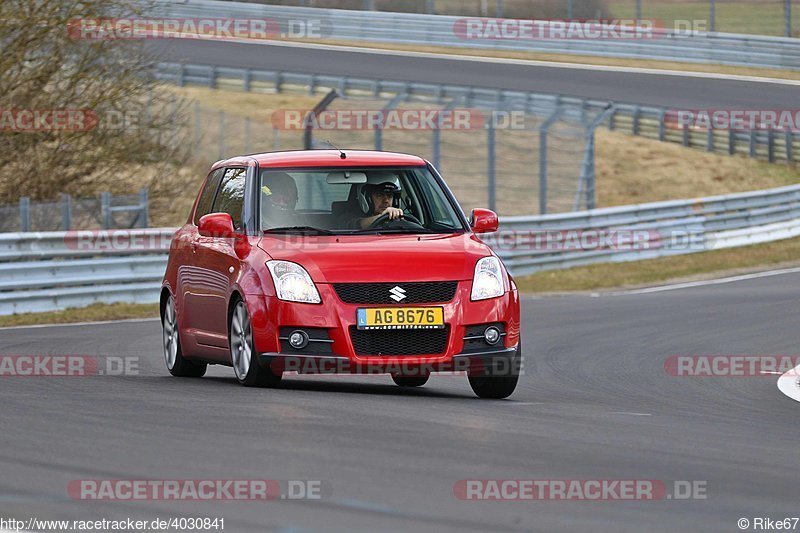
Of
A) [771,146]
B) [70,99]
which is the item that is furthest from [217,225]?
[771,146]

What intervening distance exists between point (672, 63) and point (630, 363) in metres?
33.3

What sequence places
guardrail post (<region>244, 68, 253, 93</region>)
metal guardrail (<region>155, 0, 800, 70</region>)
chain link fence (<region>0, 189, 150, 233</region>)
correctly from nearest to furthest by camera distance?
chain link fence (<region>0, 189, 150, 233</region>) < guardrail post (<region>244, 68, 253, 93</region>) < metal guardrail (<region>155, 0, 800, 70</region>)

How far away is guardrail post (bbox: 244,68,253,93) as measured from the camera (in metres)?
41.7

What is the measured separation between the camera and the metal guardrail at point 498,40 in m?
44.1

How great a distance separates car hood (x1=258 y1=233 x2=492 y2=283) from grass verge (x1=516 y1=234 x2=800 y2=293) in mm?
13163

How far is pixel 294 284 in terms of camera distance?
962 cm

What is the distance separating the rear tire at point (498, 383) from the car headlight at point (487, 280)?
0.42 metres

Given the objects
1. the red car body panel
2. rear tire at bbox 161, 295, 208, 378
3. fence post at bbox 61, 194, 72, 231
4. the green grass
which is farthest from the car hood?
the green grass

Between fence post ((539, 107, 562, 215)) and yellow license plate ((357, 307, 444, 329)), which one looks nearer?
yellow license plate ((357, 307, 444, 329))

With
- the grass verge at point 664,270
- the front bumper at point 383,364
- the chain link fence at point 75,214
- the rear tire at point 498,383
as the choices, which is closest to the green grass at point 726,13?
the grass verge at point 664,270

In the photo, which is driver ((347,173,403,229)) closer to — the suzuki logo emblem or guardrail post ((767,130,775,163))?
the suzuki logo emblem

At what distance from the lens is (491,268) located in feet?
32.6

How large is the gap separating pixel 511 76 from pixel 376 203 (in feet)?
105

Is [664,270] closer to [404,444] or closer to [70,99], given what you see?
[70,99]
